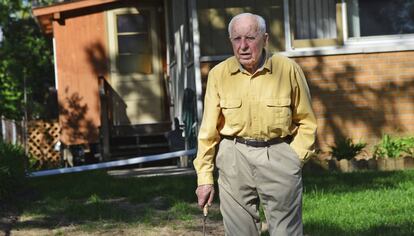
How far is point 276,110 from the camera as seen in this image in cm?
455

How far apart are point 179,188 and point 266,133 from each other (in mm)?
6187

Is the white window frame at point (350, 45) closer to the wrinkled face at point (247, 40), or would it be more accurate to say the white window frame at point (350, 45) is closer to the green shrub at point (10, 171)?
the green shrub at point (10, 171)

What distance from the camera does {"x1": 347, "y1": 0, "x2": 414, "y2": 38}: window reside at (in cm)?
1343

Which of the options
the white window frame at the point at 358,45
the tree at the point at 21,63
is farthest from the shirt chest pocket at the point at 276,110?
the tree at the point at 21,63

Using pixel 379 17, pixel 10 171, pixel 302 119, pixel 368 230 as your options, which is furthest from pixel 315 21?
pixel 302 119

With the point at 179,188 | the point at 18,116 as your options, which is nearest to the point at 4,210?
the point at 179,188

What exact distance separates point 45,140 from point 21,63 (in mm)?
9537

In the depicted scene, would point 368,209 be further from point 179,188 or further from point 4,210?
point 4,210

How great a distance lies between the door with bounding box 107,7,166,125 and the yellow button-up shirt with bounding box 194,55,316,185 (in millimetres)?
13063

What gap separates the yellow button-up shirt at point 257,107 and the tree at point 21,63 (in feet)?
72.7

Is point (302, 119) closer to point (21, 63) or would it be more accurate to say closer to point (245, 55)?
point (245, 55)

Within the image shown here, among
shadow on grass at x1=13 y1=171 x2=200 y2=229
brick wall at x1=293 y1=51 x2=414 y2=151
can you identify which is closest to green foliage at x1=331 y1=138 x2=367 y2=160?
brick wall at x1=293 y1=51 x2=414 y2=151

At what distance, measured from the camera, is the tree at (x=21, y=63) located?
2909cm

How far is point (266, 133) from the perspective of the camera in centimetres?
457
